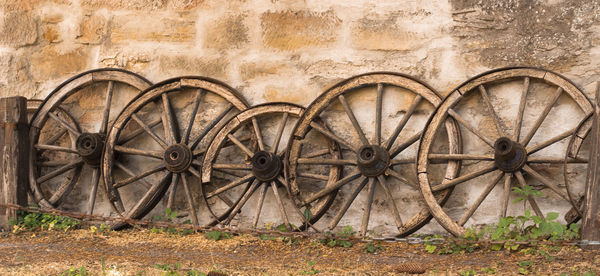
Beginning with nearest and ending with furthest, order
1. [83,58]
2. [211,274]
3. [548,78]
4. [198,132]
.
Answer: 1. [211,274]
2. [548,78]
3. [198,132]
4. [83,58]

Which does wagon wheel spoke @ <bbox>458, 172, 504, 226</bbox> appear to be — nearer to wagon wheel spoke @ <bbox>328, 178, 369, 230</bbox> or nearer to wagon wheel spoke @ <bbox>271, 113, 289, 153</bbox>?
wagon wheel spoke @ <bbox>328, 178, 369, 230</bbox>

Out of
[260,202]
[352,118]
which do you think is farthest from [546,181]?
[260,202]

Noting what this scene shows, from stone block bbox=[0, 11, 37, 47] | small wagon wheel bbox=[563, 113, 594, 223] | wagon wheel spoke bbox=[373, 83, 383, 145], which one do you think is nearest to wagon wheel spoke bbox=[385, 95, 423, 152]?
wagon wheel spoke bbox=[373, 83, 383, 145]

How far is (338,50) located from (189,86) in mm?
1239

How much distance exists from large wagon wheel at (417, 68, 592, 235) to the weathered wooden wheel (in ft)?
2.90

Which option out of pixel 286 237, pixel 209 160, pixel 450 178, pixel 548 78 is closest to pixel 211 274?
pixel 286 237

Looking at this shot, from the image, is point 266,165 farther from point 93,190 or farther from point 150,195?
point 93,190

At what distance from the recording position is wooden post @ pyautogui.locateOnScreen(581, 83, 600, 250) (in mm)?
4203

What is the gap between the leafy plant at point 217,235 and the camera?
5181 millimetres

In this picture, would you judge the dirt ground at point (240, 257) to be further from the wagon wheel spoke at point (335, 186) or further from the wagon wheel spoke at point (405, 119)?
the wagon wheel spoke at point (405, 119)

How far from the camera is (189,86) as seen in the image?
5.73 meters

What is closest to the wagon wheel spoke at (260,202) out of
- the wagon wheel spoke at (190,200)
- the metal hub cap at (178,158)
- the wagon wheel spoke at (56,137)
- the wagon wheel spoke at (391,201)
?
the wagon wheel spoke at (190,200)

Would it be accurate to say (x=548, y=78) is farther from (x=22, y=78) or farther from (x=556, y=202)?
(x=22, y=78)

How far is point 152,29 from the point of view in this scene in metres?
6.02
